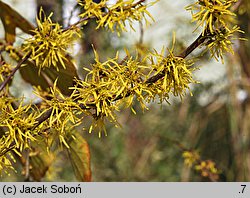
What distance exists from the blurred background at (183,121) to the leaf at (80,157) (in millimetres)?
471

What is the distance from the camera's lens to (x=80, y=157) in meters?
0.55

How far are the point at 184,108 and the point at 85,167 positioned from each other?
104 cm

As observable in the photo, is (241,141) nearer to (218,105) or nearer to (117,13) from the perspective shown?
(218,105)

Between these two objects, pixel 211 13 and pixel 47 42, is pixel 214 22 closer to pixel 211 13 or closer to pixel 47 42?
pixel 211 13

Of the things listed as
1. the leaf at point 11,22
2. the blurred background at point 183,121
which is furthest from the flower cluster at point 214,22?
Answer: the blurred background at point 183,121

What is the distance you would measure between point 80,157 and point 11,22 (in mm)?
203

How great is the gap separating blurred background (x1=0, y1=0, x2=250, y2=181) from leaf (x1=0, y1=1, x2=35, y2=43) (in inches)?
13.7

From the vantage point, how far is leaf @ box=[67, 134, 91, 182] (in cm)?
55

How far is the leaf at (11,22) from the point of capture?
0.59m

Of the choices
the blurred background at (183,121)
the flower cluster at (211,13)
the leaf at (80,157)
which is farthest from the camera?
the blurred background at (183,121)

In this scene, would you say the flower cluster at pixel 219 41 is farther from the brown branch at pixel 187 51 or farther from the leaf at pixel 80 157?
the leaf at pixel 80 157

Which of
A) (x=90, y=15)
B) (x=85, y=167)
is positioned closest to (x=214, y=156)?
(x=85, y=167)

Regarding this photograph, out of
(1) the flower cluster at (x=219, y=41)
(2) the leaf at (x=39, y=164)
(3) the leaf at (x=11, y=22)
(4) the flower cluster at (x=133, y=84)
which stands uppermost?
(3) the leaf at (x=11, y=22)

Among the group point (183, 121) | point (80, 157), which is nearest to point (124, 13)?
point (80, 157)
